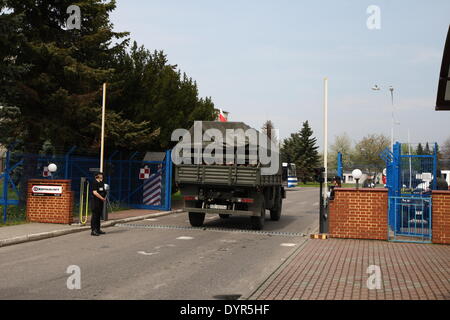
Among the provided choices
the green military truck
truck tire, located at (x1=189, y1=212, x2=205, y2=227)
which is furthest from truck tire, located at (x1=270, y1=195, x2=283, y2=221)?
truck tire, located at (x1=189, y1=212, x2=205, y2=227)

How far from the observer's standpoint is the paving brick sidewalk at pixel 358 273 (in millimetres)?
6395

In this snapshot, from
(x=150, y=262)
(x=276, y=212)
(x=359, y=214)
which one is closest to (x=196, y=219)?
(x=276, y=212)

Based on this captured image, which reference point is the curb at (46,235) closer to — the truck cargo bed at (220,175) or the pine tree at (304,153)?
the truck cargo bed at (220,175)

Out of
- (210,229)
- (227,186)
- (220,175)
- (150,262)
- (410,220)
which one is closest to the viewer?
(150,262)

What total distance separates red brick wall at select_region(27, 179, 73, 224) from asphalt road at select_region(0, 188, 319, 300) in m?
1.38

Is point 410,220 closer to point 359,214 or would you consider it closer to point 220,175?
point 359,214

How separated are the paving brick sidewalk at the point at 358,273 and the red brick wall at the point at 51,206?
7.12 meters

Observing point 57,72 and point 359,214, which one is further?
point 57,72

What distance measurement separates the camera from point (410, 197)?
41.3ft

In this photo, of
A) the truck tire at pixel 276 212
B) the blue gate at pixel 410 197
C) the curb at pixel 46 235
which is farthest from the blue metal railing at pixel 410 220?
the curb at pixel 46 235

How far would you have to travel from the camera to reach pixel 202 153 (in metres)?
14.1

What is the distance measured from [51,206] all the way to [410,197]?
1030cm

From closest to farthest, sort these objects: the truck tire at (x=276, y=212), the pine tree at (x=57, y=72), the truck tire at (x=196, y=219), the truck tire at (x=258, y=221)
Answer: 1. the truck tire at (x=258, y=221)
2. the truck tire at (x=196, y=219)
3. the pine tree at (x=57, y=72)
4. the truck tire at (x=276, y=212)
